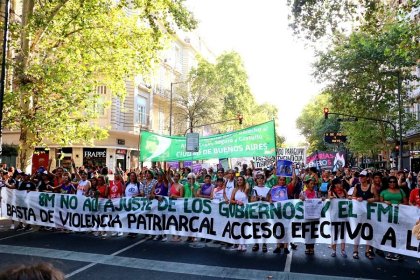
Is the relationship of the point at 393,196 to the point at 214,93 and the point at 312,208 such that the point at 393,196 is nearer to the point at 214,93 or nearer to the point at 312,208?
the point at 312,208

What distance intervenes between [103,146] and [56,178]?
22.9m

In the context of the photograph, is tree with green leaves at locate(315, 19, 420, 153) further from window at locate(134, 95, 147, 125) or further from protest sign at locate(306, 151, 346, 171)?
window at locate(134, 95, 147, 125)

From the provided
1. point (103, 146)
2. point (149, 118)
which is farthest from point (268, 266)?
point (149, 118)

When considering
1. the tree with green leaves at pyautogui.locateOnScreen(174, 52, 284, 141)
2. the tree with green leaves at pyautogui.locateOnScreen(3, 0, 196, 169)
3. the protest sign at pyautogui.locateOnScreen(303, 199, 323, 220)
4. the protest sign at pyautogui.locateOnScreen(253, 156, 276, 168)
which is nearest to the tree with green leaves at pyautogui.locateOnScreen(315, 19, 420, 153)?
the protest sign at pyautogui.locateOnScreen(253, 156, 276, 168)

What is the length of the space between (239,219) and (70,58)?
12249 millimetres

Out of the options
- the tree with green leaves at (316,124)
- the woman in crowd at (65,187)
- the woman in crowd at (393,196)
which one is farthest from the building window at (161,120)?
the woman in crowd at (393,196)

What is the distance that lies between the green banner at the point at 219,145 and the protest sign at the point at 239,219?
3.60 m

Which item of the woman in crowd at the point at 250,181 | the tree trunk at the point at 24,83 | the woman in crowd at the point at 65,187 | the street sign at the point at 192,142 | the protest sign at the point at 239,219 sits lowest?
the protest sign at the point at 239,219

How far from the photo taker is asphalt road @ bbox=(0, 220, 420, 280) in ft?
23.1

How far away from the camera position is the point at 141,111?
1592 inches

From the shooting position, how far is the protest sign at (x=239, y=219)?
8281 millimetres

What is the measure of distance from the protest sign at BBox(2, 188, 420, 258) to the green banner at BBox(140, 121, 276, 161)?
3.60 m

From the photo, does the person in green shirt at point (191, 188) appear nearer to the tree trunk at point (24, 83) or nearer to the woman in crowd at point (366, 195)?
the woman in crowd at point (366, 195)

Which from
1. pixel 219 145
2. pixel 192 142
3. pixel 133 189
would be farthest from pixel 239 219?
pixel 219 145
